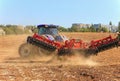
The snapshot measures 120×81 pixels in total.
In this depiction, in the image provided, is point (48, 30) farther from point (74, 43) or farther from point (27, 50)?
point (74, 43)

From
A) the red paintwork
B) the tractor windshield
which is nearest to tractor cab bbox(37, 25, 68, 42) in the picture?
the tractor windshield

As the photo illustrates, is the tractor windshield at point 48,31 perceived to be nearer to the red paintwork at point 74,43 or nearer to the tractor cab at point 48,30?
the tractor cab at point 48,30

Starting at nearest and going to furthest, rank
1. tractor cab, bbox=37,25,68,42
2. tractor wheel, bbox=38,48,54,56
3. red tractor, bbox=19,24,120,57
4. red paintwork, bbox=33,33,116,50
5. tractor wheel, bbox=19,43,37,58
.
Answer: red tractor, bbox=19,24,120,57 < red paintwork, bbox=33,33,116,50 < tractor wheel, bbox=38,48,54,56 < tractor wheel, bbox=19,43,37,58 < tractor cab, bbox=37,25,68,42

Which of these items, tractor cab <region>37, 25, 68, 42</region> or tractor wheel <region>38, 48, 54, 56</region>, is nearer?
tractor wheel <region>38, 48, 54, 56</region>

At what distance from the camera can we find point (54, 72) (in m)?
12.0

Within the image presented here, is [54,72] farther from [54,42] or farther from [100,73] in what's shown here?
[54,42]

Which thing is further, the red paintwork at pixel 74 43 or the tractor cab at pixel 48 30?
the tractor cab at pixel 48 30

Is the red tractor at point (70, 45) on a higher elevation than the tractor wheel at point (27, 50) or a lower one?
higher

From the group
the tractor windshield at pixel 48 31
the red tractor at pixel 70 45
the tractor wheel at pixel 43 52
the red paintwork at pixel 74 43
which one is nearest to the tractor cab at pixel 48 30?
the tractor windshield at pixel 48 31

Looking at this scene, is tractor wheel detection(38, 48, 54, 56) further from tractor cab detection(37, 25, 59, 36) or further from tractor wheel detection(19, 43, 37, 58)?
tractor cab detection(37, 25, 59, 36)

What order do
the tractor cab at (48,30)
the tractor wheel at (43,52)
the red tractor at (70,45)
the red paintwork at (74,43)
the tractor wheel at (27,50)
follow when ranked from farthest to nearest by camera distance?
the tractor cab at (48,30) < the tractor wheel at (27,50) < the tractor wheel at (43,52) < the red paintwork at (74,43) < the red tractor at (70,45)

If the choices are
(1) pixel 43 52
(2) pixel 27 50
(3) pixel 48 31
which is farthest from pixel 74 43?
(3) pixel 48 31

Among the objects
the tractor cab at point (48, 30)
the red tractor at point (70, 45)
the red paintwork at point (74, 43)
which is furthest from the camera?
the tractor cab at point (48, 30)

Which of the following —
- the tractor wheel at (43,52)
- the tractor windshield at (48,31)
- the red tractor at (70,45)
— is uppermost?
the tractor windshield at (48,31)
